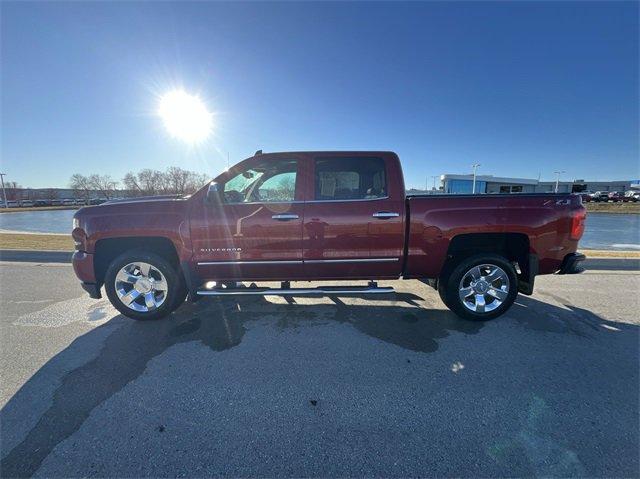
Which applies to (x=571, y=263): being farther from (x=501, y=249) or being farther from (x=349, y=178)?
(x=349, y=178)

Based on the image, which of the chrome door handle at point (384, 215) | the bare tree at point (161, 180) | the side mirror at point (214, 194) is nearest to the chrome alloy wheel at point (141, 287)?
the side mirror at point (214, 194)

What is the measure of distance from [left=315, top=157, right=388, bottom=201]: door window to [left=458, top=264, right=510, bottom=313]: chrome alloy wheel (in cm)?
163

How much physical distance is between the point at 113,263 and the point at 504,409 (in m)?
4.37

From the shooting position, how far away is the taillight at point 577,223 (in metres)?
3.51

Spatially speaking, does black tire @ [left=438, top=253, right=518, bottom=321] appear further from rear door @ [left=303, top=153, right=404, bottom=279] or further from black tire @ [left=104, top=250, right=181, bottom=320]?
black tire @ [left=104, top=250, right=181, bottom=320]

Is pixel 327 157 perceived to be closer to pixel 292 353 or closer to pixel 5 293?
pixel 292 353

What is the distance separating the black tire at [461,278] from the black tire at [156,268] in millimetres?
3496

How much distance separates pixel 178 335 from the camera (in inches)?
132

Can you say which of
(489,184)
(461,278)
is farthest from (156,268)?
(489,184)

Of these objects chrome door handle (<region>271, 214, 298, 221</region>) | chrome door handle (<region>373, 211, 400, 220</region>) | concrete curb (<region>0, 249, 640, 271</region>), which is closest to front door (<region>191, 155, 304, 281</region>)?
chrome door handle (<region>271, 214, 298, 221</region>)

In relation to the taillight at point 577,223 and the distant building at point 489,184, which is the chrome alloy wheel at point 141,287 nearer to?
the taillight at point 577,223

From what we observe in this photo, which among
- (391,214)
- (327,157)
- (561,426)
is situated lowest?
(561,426)

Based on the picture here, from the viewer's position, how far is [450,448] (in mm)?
1902

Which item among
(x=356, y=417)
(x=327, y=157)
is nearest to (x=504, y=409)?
(x=356, y=417)
